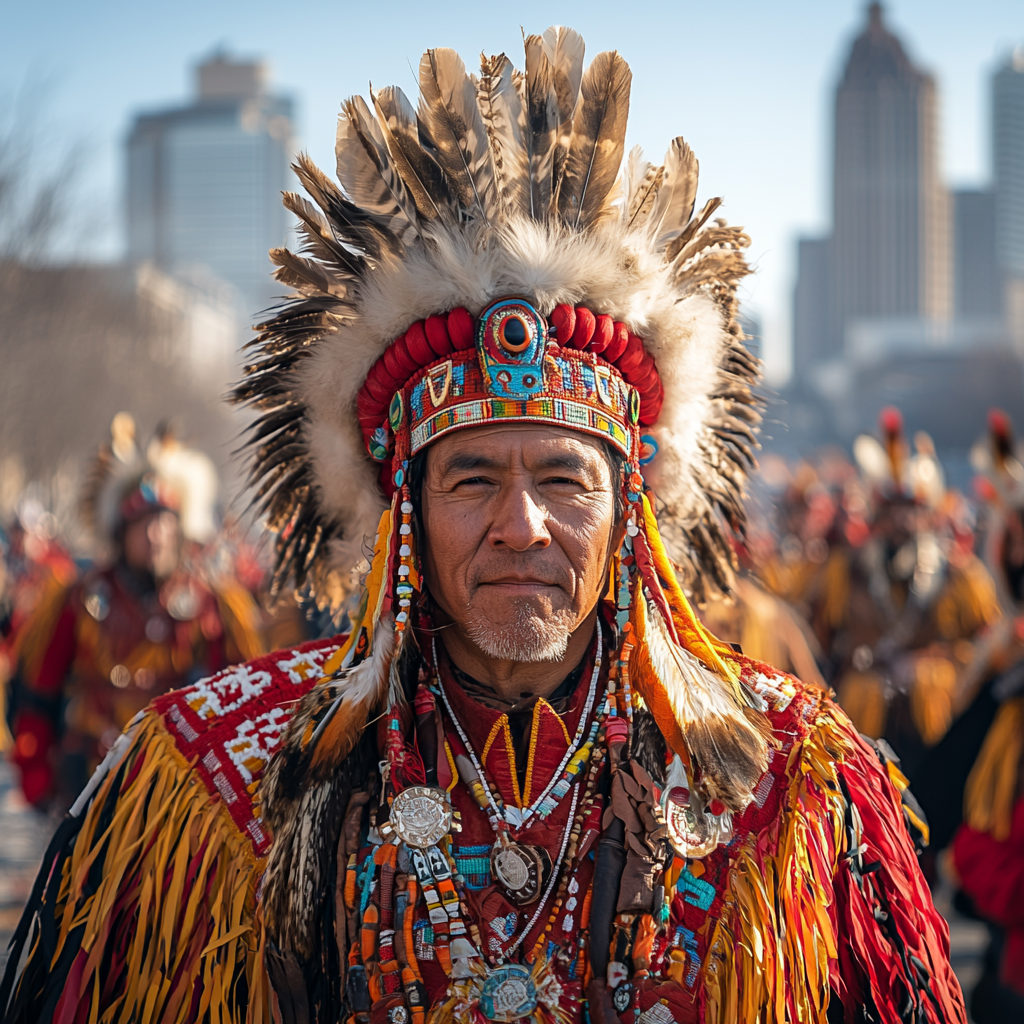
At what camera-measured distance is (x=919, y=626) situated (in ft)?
24.9

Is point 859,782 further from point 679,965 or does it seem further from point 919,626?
point 919,626

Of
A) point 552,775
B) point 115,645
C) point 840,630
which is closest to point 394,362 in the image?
point 552,775

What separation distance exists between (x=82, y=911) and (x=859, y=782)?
4.87ft

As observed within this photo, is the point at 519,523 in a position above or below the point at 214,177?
below

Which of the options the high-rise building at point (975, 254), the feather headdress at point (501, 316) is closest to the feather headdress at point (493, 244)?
the feather headdress at point (501, 316)

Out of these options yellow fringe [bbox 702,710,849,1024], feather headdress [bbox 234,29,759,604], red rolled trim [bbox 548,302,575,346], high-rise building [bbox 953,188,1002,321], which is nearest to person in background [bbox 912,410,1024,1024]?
yellow fringe [bbox 702,710,849,1024]

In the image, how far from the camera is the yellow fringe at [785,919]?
2.00m

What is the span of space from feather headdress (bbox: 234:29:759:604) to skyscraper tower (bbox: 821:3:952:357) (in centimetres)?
12939

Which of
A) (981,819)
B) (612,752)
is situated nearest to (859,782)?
(612,752)

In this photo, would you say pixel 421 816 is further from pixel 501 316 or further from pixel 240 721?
pixel 501 316

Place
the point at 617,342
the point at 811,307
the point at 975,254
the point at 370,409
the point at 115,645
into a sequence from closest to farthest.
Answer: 1. the point at 617,342
2. the point at 370,409
3. the point at 115,645
4. the point at 975,254
5. the point at 811,307

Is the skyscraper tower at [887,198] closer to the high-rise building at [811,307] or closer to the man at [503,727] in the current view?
the high-rise building at [811,307]

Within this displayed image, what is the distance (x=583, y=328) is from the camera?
90.2 inches

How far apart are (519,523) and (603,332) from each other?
0.44 m
